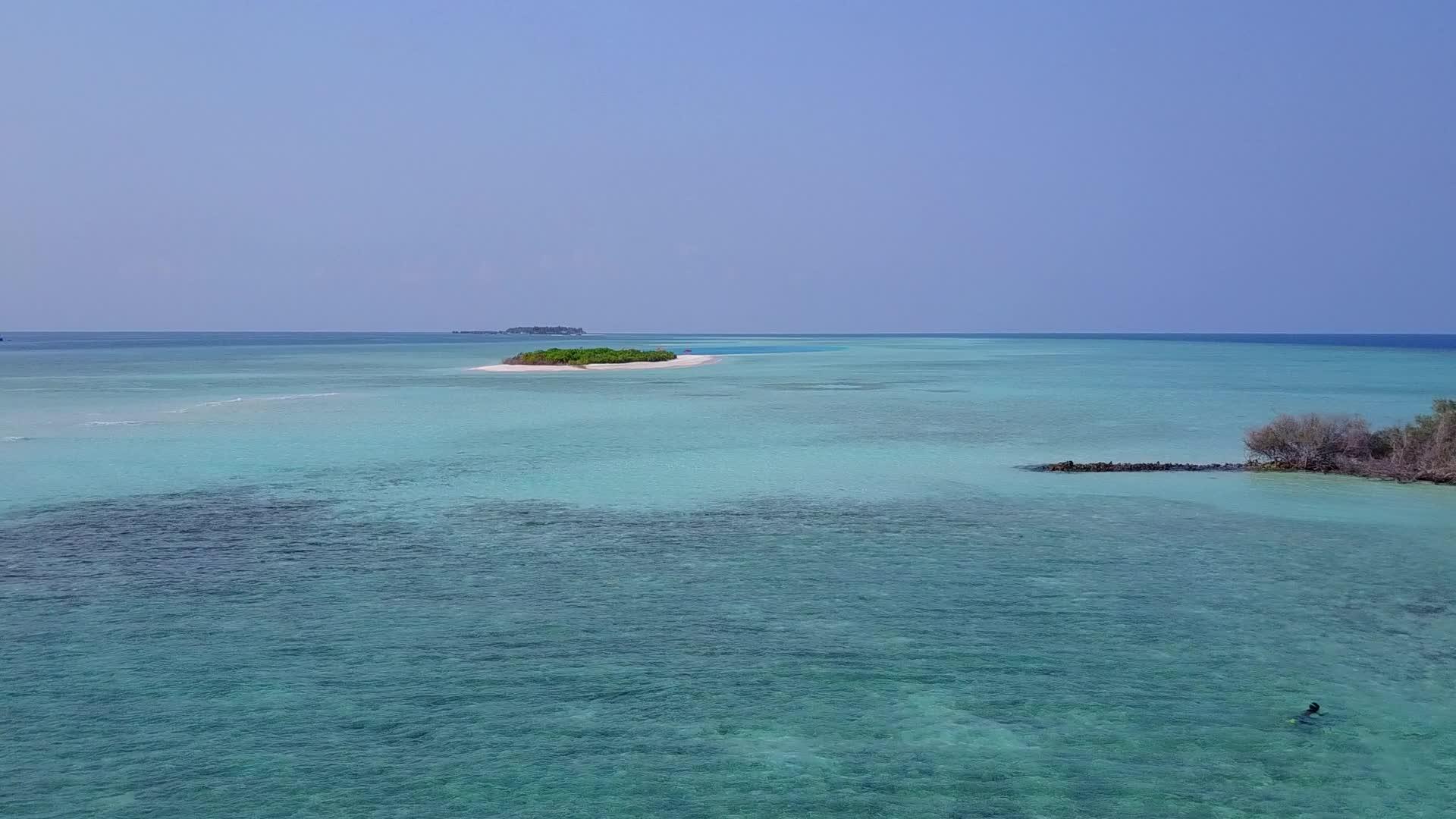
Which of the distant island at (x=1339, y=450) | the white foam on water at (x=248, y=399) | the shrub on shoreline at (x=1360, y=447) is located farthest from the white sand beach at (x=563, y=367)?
the shrub on shoreline at (x=1360, y=447)

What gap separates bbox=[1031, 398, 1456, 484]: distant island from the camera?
66.4ft

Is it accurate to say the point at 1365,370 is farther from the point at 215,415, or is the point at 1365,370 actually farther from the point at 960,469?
the point at 215,415

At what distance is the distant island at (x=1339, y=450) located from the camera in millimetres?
20234

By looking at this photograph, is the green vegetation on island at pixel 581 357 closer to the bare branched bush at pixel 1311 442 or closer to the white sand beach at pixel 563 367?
the white sand beach at pixel 563 367

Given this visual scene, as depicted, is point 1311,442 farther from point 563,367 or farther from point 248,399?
point 563,367

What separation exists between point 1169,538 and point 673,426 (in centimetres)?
1788

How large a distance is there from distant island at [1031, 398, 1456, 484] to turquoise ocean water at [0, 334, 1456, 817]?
85cm

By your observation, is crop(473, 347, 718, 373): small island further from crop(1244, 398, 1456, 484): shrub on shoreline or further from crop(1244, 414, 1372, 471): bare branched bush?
crop(1244, 398, 1456, 484): shrub on shoreline

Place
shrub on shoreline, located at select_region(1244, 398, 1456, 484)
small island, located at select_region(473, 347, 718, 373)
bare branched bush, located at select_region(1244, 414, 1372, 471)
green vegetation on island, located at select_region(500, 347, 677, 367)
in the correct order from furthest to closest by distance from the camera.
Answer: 1. green vegetation on island, located at select_region(500, 347, 677, 367)
2. small island, located at select_region(473, 347, 718, 373)
3. bare branched bush, located at select_region(1244, 414, 1372, 471)
4. shrub on shoreline, located at select_region(1244, 398, 1456, 484)

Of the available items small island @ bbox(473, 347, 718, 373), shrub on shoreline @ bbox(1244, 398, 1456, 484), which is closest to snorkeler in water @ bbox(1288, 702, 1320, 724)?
shrub on shoreline @ bbox(1244, 398, 1456, 484)

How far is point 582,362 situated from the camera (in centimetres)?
7538

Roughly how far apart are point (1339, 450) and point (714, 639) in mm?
16708

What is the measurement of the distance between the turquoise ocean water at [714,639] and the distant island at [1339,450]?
854 mm

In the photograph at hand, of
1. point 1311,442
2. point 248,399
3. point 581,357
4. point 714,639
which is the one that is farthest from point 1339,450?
point 581,357
